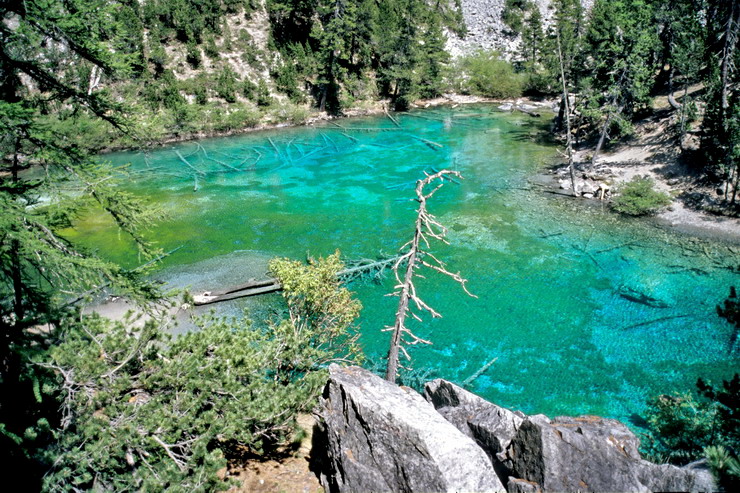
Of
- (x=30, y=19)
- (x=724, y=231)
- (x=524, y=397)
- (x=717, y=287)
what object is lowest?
(x=524, y=397)

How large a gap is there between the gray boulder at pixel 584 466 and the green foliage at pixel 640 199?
2493cm

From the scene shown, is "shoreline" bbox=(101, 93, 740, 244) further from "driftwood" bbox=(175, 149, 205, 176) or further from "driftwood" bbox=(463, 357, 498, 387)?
"driftwood" bbox=(463, 357, 498, 387)

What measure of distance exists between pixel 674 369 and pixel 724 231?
14.2 meters

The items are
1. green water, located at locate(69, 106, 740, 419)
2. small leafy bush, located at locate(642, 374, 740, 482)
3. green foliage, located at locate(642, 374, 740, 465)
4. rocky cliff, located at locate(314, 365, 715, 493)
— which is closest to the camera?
rocky cliff, located at locate(314, 365, 715, 493)

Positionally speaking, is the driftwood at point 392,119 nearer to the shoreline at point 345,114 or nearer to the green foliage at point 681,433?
the shoreline at point 345,114

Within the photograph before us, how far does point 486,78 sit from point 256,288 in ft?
207

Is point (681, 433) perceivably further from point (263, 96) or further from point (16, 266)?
point (263, 96)

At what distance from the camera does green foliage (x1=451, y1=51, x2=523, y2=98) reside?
7225 cm

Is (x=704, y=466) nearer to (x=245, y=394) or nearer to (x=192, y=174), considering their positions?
(x=245, y=394)

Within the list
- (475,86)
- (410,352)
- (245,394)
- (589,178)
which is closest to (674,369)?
(410,352)

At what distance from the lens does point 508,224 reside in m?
31.2

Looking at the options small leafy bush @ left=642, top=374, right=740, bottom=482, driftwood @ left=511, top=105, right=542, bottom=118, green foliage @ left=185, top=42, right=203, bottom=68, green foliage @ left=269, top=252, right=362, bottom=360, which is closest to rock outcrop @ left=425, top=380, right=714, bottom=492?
small leafy bush @ left=642, top=374, right=740, bottom=482

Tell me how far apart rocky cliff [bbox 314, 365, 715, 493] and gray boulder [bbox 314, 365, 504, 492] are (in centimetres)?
2

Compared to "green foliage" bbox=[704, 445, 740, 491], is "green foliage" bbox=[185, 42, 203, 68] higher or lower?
higher
